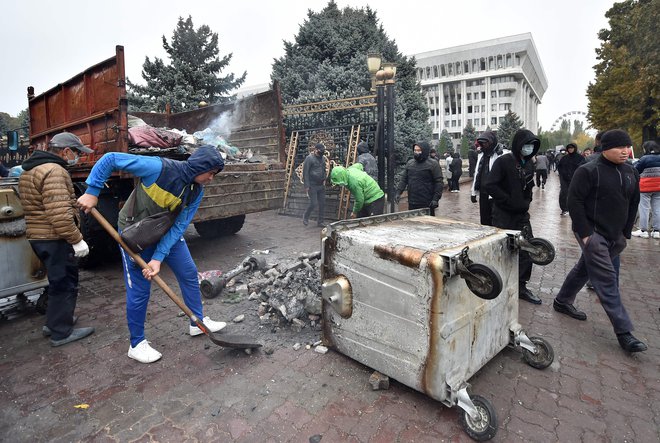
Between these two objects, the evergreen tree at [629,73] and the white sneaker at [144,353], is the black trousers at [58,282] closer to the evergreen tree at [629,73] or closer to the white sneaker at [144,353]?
the white sneaker at [144,353]

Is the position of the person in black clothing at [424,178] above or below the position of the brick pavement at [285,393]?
above

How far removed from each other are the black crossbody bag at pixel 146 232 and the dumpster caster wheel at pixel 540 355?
2812mm

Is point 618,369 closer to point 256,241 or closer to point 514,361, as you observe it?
point 514,361

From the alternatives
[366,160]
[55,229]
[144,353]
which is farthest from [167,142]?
[366,160]

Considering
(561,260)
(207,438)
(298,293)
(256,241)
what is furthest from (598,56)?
(207,438)

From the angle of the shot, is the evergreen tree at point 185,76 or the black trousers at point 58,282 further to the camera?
the evergreen tree at point 185,76

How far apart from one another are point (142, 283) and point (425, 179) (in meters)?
4.08

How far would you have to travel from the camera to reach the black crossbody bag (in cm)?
256

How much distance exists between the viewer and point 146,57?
1630cm

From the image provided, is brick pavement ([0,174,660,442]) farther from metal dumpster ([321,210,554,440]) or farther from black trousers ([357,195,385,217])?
black trousers ([357,195,385,217])

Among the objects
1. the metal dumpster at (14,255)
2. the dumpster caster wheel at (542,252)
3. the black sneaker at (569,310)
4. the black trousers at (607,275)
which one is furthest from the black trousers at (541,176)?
the metal dumpster at (14,255)

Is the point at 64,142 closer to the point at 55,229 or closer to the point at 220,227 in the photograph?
the point at 55,229

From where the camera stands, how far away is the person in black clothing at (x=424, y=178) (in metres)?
5.42

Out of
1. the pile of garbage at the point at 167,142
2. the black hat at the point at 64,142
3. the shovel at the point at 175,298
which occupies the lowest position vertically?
the shovel at the point at 175,298
